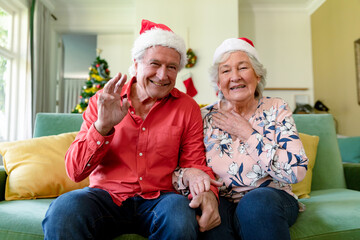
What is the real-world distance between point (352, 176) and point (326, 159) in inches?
7.5

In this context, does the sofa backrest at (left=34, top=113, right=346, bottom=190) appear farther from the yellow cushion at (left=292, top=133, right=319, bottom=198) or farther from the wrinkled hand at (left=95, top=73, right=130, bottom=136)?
the wrinkled hand at (left=95, top=73, right=130, bottom=136)

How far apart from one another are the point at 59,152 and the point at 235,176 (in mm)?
Answer: 945

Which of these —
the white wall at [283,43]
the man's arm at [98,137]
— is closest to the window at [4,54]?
the man's arm at [98,137]

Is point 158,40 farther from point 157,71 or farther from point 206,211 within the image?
point 206,211

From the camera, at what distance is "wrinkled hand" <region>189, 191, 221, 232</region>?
94 cm

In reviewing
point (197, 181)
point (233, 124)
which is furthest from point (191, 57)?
point (197, 181)

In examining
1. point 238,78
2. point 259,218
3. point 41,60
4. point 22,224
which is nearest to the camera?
point 259,218

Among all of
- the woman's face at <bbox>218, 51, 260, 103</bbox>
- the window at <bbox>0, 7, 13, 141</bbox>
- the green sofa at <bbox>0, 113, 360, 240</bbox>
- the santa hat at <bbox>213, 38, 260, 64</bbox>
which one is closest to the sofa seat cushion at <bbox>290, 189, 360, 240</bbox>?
the green sofa at <bbox>0, 113, 360, 240</bbox>

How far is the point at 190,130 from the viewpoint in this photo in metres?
1.26

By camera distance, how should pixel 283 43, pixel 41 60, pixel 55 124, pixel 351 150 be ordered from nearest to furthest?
pixel 55 124 < pixel 351 150 < pixel 41 60 < pixel 283 43

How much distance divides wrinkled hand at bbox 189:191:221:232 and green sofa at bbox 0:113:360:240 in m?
0.26

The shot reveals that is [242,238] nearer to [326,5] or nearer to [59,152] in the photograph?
[59,152]

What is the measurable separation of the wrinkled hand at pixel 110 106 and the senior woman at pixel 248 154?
0.38 m

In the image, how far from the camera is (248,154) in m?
1.16
